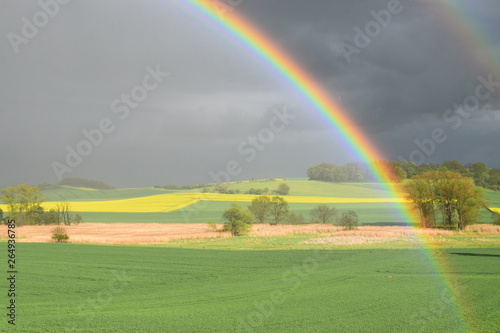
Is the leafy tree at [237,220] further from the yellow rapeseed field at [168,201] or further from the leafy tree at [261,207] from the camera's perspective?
the yellow rapeseed field at [168,201]

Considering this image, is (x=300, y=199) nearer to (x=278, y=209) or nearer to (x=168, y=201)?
(x=168, y=201)

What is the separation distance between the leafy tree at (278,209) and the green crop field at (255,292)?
43.9m

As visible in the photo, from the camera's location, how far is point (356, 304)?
60.1 feet

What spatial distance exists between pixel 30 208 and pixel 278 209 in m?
50.0

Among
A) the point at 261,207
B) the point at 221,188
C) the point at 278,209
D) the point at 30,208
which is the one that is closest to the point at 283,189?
the point at 221,188

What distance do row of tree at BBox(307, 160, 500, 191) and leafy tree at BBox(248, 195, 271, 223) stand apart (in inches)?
1872

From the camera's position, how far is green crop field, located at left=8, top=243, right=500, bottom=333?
1552 cm

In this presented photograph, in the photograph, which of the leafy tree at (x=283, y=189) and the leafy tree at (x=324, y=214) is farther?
the leafy tree at (x=283, y=189)

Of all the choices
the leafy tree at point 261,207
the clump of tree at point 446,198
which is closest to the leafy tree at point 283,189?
the leafy tree at point 261,207

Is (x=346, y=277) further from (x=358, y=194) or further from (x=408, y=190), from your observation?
(x=358, y=194)

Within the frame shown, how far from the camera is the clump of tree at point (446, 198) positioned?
67.2 m

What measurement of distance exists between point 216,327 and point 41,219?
86.5 m

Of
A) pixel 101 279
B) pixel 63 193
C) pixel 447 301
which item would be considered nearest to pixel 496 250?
pixel 447 301

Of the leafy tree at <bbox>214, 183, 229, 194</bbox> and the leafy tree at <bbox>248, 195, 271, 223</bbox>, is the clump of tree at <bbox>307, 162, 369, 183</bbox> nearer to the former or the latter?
the leafy tree at <bbox>214, 183, 229, 194</bbox>
